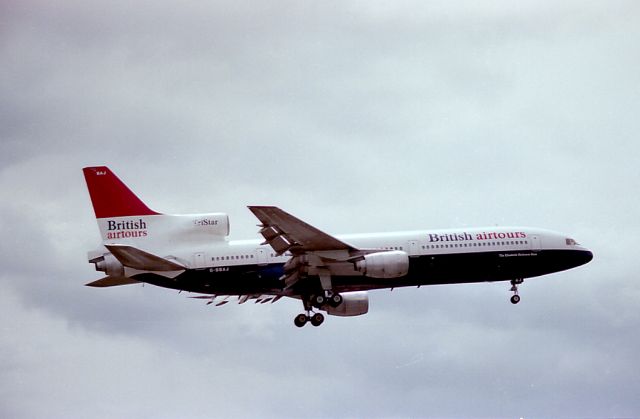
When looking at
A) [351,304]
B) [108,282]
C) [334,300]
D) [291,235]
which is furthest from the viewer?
[351,304]

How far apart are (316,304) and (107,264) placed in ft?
40.4

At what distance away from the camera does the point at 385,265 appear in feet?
172

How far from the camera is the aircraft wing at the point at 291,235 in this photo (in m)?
49.5

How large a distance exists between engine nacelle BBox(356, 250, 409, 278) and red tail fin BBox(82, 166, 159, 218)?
512 inches

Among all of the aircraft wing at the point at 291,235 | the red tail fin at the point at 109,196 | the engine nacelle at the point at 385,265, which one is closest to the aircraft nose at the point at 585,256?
the engine nacelle at the point at 385,265

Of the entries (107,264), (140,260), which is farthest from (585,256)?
(107,264)

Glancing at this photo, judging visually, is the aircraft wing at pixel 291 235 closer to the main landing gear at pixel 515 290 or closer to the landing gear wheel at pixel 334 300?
the landing gear wheel at pixel 334 300

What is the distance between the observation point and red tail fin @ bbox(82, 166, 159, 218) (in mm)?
55500

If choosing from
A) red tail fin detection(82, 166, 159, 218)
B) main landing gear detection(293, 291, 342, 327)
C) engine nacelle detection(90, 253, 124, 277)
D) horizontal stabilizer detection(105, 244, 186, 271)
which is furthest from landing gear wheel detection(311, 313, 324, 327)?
engine nacelle detection(90, 253, 124, 277)

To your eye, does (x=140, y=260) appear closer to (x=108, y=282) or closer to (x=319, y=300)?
(x=108, y=282)

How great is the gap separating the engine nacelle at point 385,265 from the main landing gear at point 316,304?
3.33 meters

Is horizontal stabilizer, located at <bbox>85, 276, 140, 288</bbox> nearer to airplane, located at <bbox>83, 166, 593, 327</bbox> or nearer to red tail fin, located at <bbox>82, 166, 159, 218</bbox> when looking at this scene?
airplane, located at <bbox>83, 166, 593, 327</bbox>

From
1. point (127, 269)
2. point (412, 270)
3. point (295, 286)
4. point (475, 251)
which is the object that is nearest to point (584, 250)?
point (475, 251)

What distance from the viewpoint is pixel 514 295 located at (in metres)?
59.1
